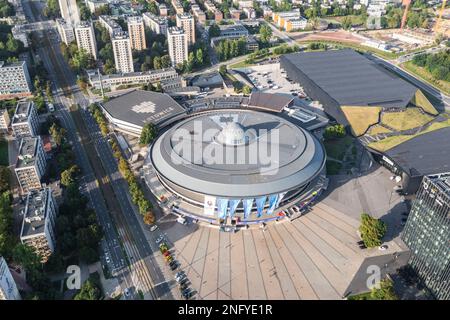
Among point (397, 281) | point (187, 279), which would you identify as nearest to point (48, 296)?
point (187, 279)

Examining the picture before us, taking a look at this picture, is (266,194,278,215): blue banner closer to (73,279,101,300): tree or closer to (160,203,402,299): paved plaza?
(160,203,402,299): paved plaza

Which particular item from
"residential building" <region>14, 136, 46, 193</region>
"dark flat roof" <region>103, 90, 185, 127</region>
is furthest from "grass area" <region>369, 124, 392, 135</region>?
"residential building" <region>14, 136, 46, 193</region>

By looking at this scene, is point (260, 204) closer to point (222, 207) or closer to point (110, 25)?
point (222, 207)

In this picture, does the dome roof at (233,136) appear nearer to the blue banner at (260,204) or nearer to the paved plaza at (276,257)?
the blue banner at (260,204)

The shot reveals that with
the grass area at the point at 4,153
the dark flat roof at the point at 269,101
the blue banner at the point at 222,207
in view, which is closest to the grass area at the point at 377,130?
the dark flat roof at the point at 269,101

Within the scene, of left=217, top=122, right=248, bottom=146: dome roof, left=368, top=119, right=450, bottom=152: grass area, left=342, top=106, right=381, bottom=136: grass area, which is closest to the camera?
left=217, top=122, right=248, bottom=146: dome roof
